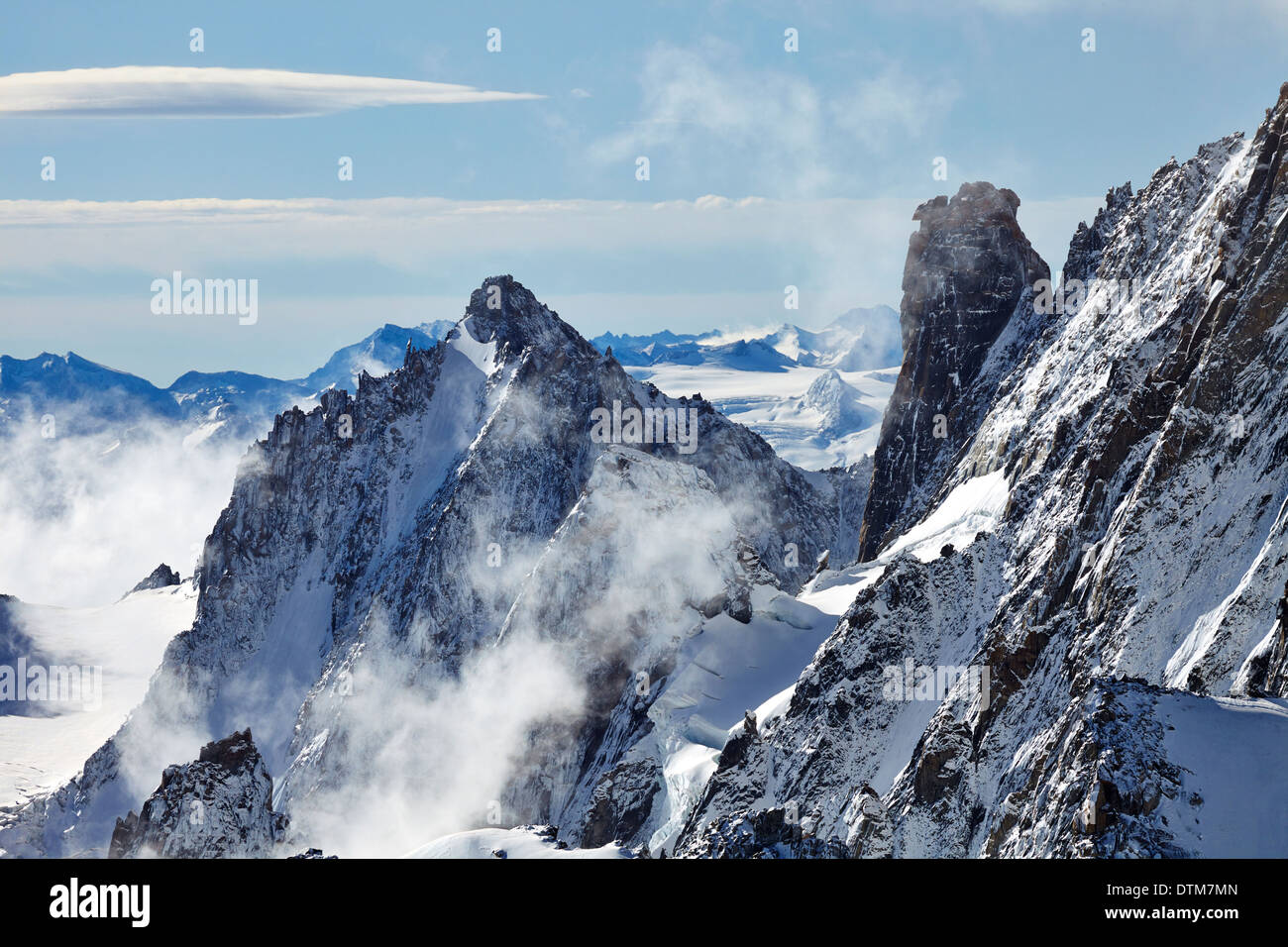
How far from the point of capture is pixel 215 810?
4478 inches

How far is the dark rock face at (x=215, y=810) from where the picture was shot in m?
113

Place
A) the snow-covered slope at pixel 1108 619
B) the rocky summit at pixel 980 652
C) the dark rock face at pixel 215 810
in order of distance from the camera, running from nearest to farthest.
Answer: the snow-covered slope at pixel 1108 619, the rocky summit at pixel 980 652, the dark rock face at pixel 215 810

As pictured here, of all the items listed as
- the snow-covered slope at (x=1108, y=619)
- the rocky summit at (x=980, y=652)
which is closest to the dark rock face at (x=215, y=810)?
the rocky summit at (x=980, y=652)

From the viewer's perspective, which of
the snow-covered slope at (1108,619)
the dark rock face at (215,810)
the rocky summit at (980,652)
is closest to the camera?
the snow-covered slope at (1108,619)

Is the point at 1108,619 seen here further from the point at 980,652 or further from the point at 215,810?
the point at 215,810

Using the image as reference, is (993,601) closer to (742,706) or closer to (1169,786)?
(742,706)

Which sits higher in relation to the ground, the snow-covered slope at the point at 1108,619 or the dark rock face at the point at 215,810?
the snow-covered slope at the point at 1108,619

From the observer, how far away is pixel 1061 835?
56406mm

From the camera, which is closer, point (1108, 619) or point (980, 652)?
point (1108, 619)

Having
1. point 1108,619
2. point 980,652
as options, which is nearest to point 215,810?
point 980,652

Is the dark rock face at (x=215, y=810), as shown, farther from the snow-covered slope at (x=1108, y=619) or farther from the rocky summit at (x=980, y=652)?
the snow-covered slope at (x=1108, y=619)

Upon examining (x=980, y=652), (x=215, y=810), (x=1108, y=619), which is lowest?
(x=215, y=810)
